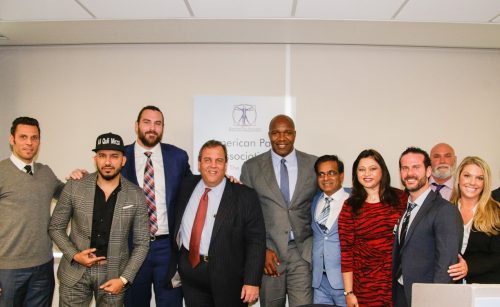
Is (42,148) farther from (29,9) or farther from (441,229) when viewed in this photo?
(441,229)

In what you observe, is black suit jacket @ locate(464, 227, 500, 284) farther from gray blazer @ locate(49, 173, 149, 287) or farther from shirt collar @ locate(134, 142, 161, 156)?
shirt collar @ locate(134, 142, 161, 156)

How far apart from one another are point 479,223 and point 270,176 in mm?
1506


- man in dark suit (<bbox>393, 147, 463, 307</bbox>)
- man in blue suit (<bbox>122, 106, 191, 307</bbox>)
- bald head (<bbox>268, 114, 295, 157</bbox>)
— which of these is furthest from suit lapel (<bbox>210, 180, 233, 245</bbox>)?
man in dark suit (<bbox>393, 147, 463, 307</bbox>)

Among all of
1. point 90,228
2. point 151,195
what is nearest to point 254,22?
point 151,195

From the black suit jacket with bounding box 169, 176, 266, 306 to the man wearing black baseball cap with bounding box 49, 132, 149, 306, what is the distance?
32 cm

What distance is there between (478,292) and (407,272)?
1.47 meters

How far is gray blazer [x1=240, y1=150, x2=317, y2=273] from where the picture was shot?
10.9 feet

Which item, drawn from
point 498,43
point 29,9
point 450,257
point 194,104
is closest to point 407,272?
point 450,257

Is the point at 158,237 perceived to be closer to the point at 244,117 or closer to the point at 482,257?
the point at 244,117

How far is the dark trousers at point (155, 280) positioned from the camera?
10.8ft

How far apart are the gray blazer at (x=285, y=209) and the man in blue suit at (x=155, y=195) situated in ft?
2.24

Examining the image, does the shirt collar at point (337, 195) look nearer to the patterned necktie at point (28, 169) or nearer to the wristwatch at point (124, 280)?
the wristwatch at point (124, 280)

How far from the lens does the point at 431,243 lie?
2430mm

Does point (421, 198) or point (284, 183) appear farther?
point (284, 183)
